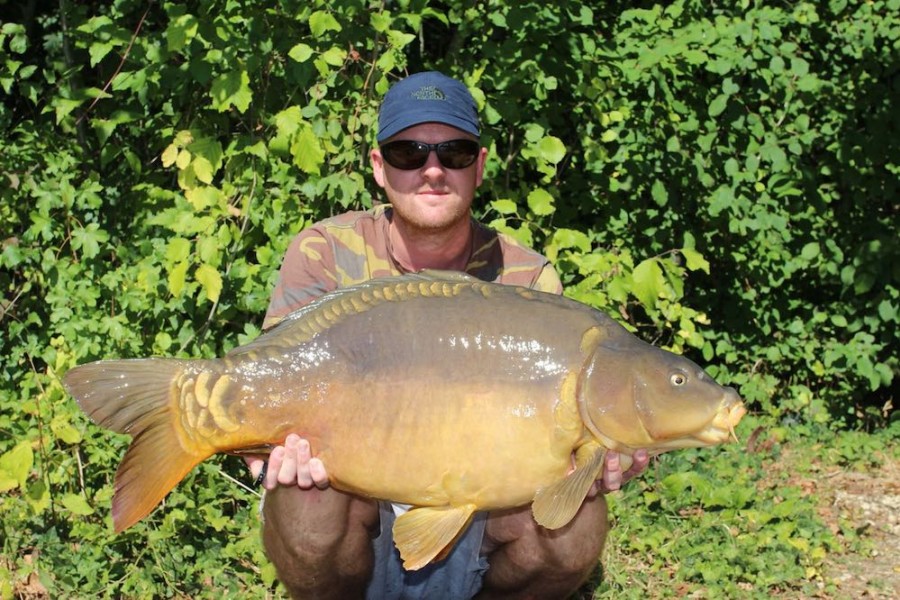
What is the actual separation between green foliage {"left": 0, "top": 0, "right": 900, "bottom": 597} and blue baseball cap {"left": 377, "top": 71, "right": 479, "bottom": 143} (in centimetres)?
72

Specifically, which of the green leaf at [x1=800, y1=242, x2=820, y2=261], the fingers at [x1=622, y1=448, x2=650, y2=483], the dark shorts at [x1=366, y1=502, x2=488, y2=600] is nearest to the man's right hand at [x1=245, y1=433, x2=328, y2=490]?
the dark shorts at [x1=366, y1=502, x2=488, y2=600]

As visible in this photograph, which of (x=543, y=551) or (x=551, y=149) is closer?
(x=543, y=551)

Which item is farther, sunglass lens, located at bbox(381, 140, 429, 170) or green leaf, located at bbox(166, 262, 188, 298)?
green leaf, located at bbox(166, 262, 188, 298)

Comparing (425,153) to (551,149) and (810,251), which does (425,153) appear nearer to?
(551,149)

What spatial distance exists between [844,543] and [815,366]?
1.38 m

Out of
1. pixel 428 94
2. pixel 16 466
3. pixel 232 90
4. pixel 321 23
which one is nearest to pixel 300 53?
pixel 321 23

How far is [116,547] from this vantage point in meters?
2.88

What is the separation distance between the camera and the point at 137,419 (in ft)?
6.54

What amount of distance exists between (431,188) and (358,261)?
0.91ft

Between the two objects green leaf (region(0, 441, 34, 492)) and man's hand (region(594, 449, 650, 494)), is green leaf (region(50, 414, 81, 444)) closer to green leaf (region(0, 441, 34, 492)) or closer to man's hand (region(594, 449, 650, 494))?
green leaf (region(0, 441, 34, 492))

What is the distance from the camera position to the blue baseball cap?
2.45m

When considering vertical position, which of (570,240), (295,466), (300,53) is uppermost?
(300,53)

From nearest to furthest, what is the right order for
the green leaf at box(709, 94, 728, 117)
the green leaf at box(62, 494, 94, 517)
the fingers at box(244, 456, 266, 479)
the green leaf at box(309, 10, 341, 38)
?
the fingers at box(244, 456, 266, 479)
the green leaf at box(62, 494, 94, 517)
the green leaf at box(309, 10, 341, 38)
the green leaf at box(709, 94, 728, 117)

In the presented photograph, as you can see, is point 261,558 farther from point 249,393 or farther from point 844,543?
point 844,543
